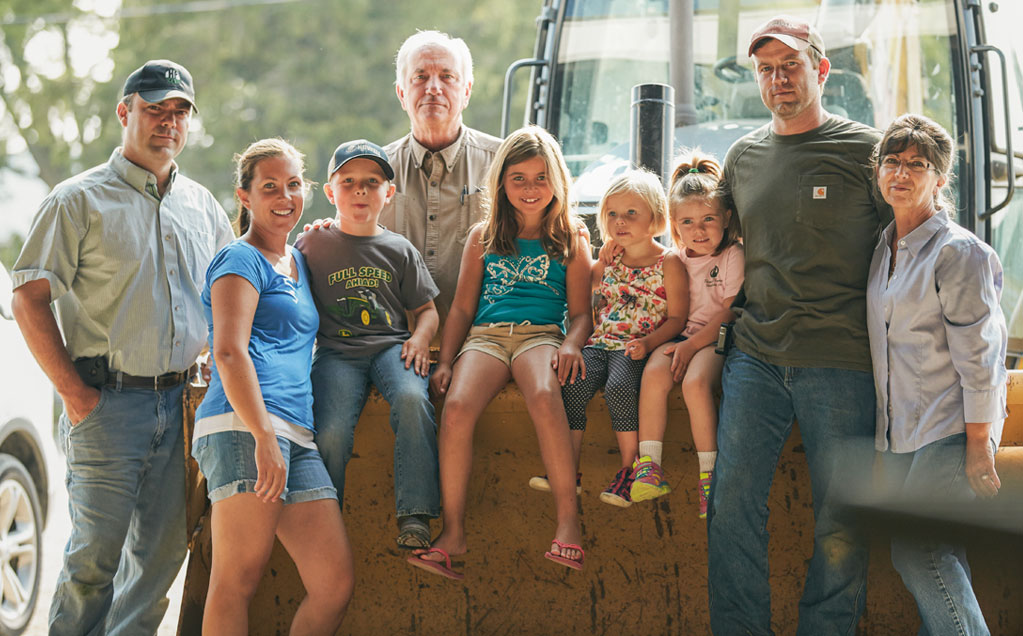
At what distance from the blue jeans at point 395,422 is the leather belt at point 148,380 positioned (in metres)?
0.45

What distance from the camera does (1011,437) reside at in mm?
3365

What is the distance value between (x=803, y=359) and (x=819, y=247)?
34cm

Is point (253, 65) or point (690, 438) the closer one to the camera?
point (690, 438)

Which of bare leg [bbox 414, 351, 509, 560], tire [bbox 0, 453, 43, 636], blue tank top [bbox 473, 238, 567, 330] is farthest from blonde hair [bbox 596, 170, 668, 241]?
tire [bbox 0, 453, 43, 636]

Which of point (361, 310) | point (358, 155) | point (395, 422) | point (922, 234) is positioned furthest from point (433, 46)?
point (922, 234)

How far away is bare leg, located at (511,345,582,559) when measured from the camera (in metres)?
3.27

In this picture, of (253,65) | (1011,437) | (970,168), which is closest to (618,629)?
(1011,437)

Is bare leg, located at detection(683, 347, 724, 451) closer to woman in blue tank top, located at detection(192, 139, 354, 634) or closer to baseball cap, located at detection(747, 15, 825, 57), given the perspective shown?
baseball cap, located at detection(747, 15, 825, 57)

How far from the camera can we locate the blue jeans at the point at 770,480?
308cm

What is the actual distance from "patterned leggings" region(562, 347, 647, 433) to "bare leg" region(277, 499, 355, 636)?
0.85 meters

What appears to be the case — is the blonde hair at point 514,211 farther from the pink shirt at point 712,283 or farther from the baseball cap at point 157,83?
the baseball cap at point 157,83

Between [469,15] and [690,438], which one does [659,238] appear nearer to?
[690,438]

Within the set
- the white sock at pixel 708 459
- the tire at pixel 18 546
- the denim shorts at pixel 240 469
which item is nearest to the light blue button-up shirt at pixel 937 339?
the white sock at pixel 708 459

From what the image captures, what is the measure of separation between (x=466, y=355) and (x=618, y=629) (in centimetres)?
106
